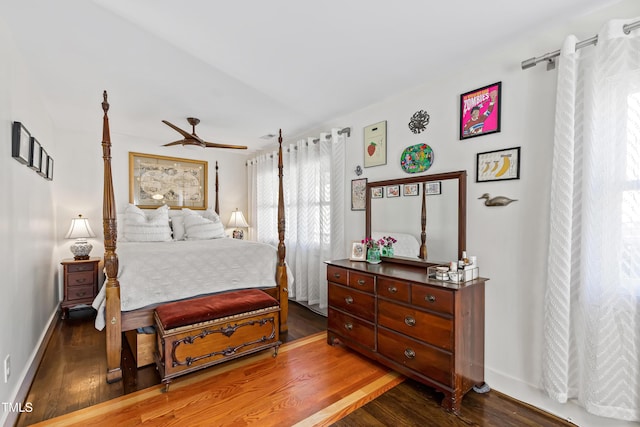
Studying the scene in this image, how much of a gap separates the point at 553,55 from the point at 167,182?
4919 millimetres

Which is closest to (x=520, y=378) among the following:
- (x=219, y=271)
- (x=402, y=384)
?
(x=402, y=384)

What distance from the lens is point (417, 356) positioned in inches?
80.7

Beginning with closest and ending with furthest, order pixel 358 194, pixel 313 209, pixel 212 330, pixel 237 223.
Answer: pixel 212 330 → pixel 358 194 → pixel 313 209 → pixel 237 223

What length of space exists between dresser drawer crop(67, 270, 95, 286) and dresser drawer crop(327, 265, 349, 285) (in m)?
3.08

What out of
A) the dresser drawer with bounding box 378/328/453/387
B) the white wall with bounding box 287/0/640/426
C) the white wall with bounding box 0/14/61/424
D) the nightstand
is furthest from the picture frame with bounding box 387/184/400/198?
the nightstand

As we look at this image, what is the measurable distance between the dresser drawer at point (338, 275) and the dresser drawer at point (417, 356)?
513mm

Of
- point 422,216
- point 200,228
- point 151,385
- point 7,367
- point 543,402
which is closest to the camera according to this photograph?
point 7,367

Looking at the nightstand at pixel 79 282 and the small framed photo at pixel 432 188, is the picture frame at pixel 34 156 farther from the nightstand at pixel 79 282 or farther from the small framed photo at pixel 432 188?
the small framed photo at pixel 432 188

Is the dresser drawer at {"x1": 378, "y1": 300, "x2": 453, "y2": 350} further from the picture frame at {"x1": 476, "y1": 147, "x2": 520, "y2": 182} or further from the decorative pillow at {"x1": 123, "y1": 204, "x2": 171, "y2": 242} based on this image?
the decorative pillow at {"x1": 123, "y1": 204, "x2": 171, "y2": 242}

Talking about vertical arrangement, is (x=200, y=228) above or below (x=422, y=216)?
below

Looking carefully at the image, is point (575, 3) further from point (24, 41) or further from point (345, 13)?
point (24, 41)

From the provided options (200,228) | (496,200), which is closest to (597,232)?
(496,200)

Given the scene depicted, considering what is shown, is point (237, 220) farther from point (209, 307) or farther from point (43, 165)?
point (209, 307)

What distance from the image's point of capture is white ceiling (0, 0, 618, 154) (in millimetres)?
1781
